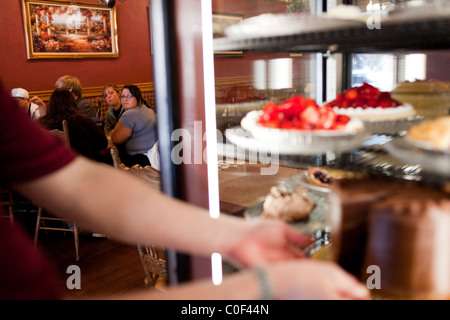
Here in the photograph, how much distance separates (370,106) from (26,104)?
409 centimetres

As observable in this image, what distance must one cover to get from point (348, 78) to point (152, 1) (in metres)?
0.72

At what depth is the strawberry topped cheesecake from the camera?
1.12 meters

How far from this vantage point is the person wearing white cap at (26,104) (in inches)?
170

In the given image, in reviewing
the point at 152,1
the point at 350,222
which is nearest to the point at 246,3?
the point at 152,1

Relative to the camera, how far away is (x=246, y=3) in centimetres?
140

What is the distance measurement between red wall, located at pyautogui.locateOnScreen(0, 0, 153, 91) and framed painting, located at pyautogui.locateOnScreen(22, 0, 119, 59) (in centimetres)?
8

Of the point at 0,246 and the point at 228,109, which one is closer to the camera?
the point at 0,246

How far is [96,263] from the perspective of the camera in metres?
3.24

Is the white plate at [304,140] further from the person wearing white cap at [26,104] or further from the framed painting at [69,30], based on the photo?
the framed painting at [69,30]

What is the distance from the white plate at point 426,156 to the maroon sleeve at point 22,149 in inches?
27.6

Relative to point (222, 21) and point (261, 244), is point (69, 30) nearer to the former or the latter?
point (222, 21)

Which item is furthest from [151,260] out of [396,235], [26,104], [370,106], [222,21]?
[26,104]

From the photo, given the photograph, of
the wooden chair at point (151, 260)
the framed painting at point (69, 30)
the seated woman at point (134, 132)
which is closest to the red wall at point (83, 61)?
the framed painting at point (69, 30)
